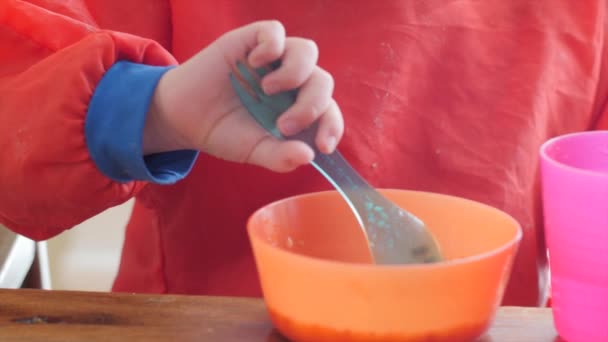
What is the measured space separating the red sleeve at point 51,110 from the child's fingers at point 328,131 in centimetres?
16

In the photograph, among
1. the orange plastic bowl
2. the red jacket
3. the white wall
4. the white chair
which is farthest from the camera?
the white wall

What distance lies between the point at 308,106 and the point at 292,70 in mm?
23

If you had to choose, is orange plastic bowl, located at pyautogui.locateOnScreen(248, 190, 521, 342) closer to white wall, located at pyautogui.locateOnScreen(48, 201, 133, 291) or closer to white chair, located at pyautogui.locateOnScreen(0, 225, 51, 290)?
white chair, located at pyautogui.locateOnScreen(0, 225, 51, 290)

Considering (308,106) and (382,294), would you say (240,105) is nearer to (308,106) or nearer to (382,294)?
(308,106)

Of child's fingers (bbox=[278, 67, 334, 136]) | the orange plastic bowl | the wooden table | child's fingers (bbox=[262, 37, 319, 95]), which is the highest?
child's fingers (bbox=[262, 37, 319, 95])

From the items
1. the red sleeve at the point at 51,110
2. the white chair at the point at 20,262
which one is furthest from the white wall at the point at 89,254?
the red sleeve at the point at 51,110

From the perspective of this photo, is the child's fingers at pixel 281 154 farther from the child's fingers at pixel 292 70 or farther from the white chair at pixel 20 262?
the white chair at pixel 20 262

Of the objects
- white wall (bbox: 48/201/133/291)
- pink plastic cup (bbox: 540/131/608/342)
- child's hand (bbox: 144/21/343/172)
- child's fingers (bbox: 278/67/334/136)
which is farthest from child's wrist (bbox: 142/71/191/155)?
white wall (bbox: 48/201/133/291)

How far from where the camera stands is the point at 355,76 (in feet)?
2.25

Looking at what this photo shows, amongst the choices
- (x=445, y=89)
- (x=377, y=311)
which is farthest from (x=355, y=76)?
(x=377, y=311)

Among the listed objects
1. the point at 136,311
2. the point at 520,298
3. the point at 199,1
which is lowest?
the point at 520,298

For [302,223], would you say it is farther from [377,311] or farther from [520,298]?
[520,298]

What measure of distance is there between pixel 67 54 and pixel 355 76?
256 mm

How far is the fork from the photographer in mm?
475
